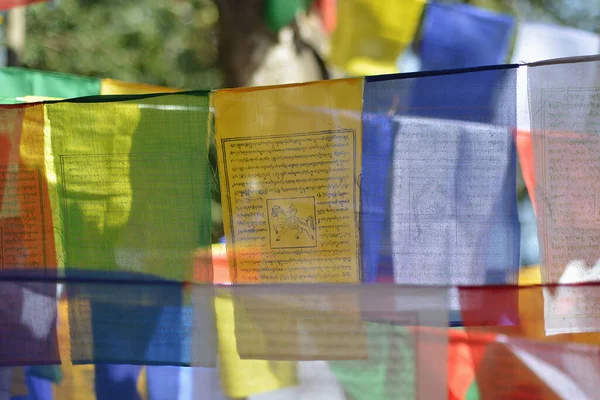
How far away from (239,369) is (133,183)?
2.13 feet

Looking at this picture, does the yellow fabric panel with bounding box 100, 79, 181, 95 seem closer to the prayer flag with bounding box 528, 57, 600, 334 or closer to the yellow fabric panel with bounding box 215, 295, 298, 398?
the yellow fabric panel with bounding box 215, 295, 298, 398

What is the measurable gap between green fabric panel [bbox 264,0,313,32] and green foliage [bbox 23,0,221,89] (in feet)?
20.6

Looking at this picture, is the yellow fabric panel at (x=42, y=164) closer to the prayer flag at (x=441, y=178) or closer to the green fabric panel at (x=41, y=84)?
the green fabric panel at (x=41, y=84)

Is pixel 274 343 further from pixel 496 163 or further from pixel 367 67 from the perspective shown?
pixel 367 67

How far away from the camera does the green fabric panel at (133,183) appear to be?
206 centimetres

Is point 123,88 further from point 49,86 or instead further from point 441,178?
point 441,178

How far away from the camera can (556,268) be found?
1.81 metres

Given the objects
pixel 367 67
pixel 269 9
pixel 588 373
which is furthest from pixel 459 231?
pixel 269 9

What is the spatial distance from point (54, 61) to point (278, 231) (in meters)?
10.4

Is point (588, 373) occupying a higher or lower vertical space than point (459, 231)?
lower

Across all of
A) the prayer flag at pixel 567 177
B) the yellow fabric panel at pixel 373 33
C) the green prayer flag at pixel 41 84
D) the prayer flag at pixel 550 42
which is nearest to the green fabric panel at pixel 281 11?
the yellow fabric panel at pixel 373 33

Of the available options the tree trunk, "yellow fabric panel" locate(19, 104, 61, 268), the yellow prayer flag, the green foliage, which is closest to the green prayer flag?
"yellow fabric panel" locate(19, 104, 61, 268)

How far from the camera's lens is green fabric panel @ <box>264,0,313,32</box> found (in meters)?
3.88

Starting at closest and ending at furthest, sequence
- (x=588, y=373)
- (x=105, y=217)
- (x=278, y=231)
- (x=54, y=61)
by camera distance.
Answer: (x=588, y=373) < (x=278, y=231) < (x=105, y=217) < (x=54, y=61)
